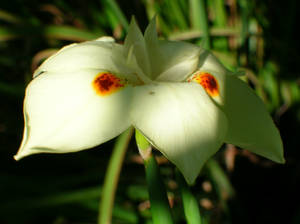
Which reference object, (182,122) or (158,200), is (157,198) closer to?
(158,200)

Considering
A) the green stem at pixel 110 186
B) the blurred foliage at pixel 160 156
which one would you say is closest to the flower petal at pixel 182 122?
the green stem at pixel 110 186

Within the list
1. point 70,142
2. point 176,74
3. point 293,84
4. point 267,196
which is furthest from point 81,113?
point 293,84

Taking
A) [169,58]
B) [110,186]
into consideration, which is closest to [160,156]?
[110,186]

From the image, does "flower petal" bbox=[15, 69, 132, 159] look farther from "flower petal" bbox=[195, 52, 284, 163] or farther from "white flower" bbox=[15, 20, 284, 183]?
"flower petal" bbox=[195, 52, 284, 163]

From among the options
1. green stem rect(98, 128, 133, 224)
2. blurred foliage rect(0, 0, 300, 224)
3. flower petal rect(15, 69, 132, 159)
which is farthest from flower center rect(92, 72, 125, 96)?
blurred foliage rect(0, 0, 300, 224)

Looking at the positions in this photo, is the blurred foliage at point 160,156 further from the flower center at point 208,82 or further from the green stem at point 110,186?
the flower center at point 208,82

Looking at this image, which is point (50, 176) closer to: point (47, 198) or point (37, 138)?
point (47, 198)
